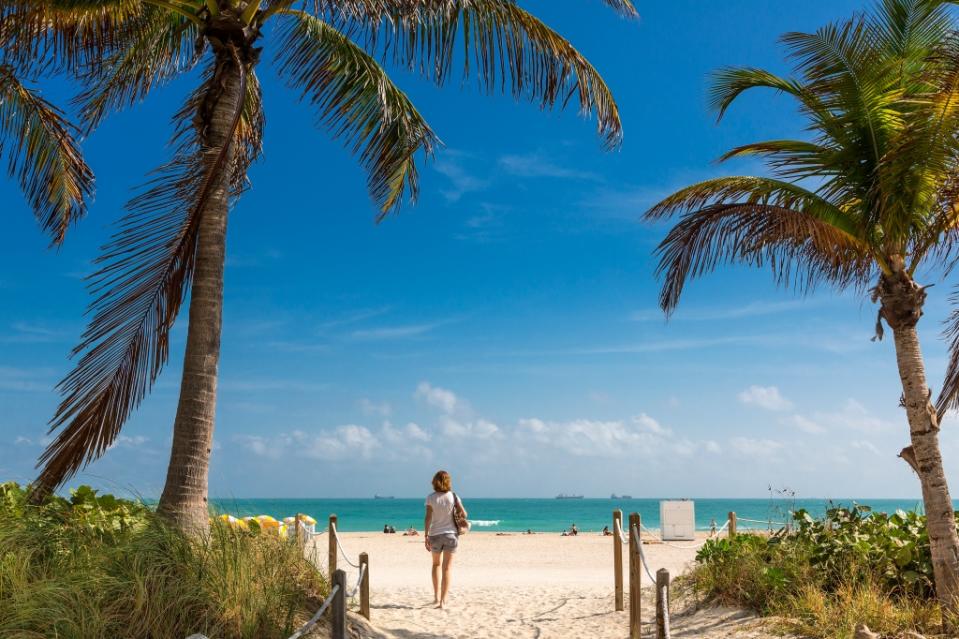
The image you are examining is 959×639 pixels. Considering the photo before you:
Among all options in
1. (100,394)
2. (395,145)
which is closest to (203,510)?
(100,394)

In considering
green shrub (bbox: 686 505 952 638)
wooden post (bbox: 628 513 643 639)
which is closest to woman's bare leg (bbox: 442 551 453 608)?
wooden post (bbox: 628 513 643 639)

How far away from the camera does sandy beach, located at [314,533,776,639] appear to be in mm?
8555

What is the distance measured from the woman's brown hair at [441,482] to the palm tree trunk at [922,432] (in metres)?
5.09

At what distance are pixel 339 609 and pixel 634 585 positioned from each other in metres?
3.69

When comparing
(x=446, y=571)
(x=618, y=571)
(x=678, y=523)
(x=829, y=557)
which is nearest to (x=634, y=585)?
(x=829, y=557)

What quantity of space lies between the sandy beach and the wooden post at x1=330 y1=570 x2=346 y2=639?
9.30 ft

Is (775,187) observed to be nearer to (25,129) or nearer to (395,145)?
(395,145)

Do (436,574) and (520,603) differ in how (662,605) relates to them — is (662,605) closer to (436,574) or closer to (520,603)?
(436,574)

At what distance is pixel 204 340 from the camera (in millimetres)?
7367

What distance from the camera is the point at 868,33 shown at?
832cm

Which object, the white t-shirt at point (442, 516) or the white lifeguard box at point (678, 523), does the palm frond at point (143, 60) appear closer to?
the white t-shirt at point (442, 516)

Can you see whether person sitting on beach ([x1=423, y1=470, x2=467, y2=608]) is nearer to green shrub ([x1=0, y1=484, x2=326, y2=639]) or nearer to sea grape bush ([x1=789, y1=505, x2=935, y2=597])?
green shrub ([x1=0, y1=484, x2=326, y2=639])

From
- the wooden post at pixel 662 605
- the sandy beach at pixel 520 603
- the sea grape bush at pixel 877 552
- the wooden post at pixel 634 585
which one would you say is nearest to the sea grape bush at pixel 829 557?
the sea grape bush at pixel 877 552

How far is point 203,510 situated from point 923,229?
24.7ft
